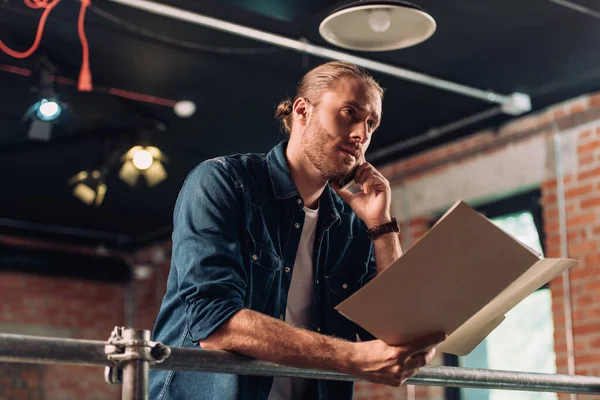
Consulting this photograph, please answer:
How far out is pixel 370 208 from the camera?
1.92 metres

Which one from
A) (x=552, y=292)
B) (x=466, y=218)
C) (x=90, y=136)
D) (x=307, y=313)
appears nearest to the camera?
(x=466, y=218)

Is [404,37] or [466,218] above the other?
[404,37]

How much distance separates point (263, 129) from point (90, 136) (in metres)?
1.13

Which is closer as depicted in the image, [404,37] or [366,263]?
[366,263]

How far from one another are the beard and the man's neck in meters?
0.02

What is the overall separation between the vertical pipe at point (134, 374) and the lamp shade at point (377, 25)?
206cm

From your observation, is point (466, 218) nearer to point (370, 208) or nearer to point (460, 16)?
point (370, 208)

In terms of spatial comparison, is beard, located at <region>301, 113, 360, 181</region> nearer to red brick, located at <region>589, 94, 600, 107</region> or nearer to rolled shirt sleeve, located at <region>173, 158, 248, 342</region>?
rolled shirt sleeve, located at <region>173, 158, 248, 342</region>

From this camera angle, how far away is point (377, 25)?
→ 3.15 m

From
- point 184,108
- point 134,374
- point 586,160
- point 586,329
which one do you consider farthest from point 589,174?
point 134,374

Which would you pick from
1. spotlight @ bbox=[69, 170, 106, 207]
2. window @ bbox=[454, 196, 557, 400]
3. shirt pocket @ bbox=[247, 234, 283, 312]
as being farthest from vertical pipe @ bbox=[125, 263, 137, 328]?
shirt pocket @ bbox=[247, 234, 283, 312]

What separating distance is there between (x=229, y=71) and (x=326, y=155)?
2.84m

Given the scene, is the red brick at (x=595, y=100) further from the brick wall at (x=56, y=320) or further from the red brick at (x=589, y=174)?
the brick wall at (x=56, y=320)

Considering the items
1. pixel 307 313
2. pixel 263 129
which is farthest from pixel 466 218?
pixel 263 129
